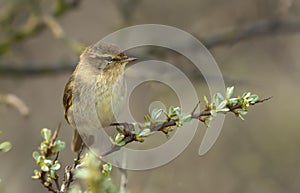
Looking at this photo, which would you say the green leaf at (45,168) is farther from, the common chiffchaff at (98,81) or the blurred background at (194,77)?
the blurred background at (194,77)

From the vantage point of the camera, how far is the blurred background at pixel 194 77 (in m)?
5.67

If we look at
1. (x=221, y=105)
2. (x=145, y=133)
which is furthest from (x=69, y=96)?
(x=221, y=105)

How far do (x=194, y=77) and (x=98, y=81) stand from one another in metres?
2.29

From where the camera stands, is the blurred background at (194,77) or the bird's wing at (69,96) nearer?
the bird's wing at (69,96)

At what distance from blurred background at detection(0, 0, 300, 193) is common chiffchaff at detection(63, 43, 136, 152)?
1.29 meters

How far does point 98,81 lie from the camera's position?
353 centimetres

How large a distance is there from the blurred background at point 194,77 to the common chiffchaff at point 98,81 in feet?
4.24

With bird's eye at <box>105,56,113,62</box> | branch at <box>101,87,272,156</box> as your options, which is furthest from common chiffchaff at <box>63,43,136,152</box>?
branch at <box>101,87,272,156</box>

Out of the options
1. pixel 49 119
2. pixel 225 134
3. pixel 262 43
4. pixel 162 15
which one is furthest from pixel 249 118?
pixel 49 119

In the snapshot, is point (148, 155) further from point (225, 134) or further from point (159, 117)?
point (225, 134)

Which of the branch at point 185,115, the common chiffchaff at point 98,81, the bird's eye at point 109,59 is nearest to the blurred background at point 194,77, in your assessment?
the common chiffchaff at point 98,81

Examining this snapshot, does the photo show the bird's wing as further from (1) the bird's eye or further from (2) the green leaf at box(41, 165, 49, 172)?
(2) the green leaf at box(41, 165, 49, 172)

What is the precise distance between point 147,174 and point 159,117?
3.26 meters

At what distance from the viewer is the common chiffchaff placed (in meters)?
3.41
